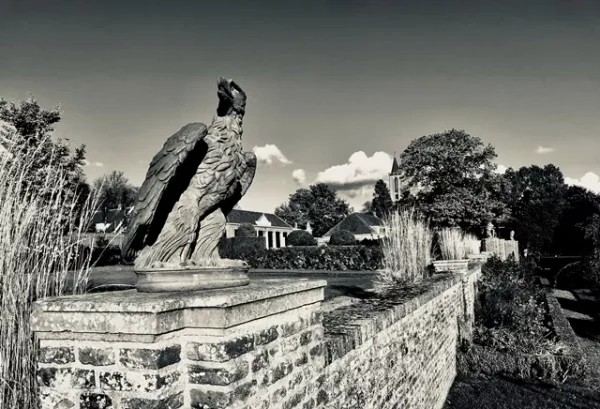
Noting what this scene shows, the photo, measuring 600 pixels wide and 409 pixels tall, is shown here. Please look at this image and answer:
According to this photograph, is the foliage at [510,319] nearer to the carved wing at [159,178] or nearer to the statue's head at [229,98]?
the statue's head at [229,98]

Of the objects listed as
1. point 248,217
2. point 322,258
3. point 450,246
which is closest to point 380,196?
point 248,217

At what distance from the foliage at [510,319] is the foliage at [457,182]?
1243cm

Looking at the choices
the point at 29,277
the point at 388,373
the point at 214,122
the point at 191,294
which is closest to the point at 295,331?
the point at 191,294

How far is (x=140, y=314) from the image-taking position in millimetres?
1997

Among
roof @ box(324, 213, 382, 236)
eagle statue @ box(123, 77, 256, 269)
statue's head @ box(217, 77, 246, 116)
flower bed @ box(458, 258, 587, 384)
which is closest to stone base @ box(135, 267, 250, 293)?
eagle statue @ box(123, 77, 256, 269)

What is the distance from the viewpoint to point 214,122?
2857 millimetres

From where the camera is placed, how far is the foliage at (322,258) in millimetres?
23594

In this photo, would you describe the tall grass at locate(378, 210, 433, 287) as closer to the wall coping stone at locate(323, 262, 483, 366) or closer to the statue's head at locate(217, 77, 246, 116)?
the wall coping stone at locate(323, 262, 483, 366)

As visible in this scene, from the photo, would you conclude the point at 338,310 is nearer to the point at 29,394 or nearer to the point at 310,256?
the point at 29,394

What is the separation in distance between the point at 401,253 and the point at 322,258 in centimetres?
1586

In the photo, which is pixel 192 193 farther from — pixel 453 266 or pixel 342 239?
pixel 342 239

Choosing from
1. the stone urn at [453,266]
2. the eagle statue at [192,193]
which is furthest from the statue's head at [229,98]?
the stone urn at [453,266]

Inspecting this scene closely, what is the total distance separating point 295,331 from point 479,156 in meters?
24.4

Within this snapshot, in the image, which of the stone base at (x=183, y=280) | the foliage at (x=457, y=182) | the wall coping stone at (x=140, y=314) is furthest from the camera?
the foliage at (x=457, y=182)
